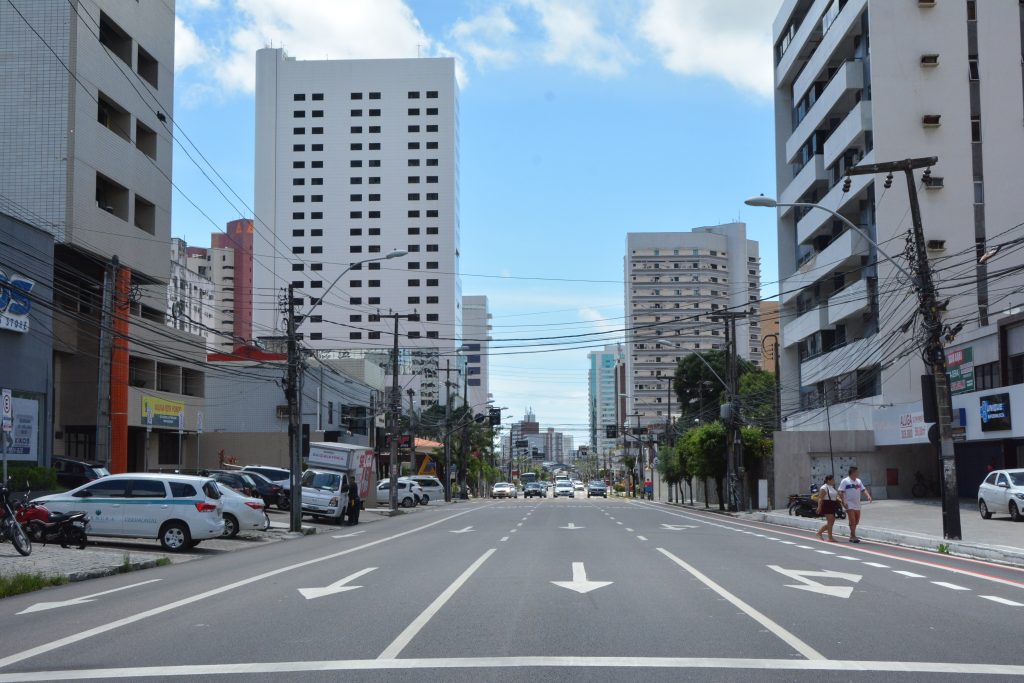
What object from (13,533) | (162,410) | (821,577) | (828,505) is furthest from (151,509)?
(162,410)

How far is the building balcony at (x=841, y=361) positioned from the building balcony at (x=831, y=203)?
7.03 meters

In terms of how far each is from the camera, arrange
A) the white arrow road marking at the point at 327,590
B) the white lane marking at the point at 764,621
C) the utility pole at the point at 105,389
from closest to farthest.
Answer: the white lane marking at the point at 764,621 < the white arrow road marking at the point at 327,590 < the utility pole at the point at 105,389

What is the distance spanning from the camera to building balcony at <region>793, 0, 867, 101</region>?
55625 mm

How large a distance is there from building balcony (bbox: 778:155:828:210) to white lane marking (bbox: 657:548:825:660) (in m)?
46.0

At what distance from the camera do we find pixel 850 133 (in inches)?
2164

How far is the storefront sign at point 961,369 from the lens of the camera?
4269 cm

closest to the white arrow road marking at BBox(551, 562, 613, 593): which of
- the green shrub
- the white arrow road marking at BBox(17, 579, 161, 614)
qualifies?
the white arrow road marking at BBox(17, 579, 161, 614)

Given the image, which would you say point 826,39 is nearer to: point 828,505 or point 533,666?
point 828,505

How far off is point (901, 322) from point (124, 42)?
3863 centimetres

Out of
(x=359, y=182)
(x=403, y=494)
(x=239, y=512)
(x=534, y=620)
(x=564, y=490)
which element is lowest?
(x=564, y=490)

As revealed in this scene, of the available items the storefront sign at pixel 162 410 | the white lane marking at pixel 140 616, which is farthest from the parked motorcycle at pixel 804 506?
the storefront sign at pixel 162 410

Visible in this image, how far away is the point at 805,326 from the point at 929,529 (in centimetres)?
3552

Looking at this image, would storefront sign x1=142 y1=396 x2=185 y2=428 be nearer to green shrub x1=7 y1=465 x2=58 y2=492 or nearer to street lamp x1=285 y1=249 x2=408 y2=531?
green shrub x1=7 y1=465 x2=58 y2=492

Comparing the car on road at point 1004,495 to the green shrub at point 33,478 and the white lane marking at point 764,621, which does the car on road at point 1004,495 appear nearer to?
the white lane marking at point 764,621
